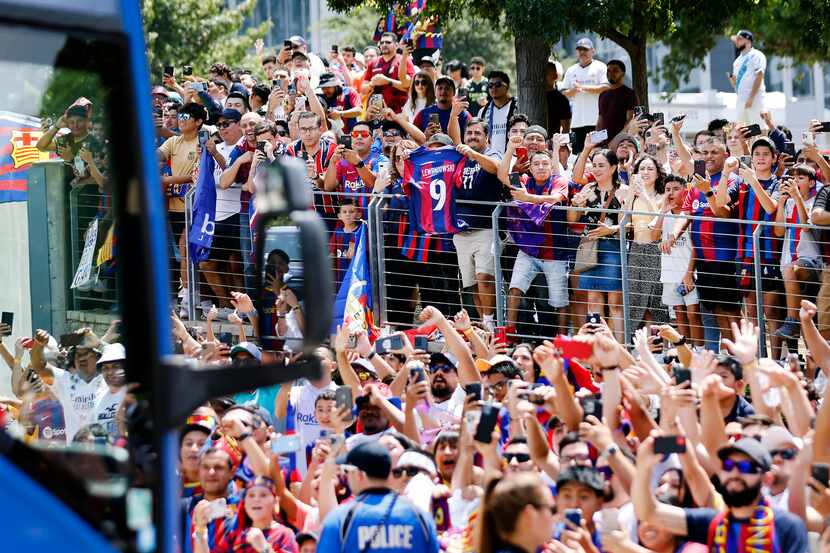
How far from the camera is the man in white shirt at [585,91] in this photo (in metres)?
16.1

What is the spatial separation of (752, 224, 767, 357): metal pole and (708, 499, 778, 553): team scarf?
4624 millimetres

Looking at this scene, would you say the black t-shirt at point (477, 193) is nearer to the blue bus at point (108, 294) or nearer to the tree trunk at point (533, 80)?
the tree trunk at point (533, 80)

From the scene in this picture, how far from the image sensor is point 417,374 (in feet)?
29.9

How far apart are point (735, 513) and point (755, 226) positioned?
500cm

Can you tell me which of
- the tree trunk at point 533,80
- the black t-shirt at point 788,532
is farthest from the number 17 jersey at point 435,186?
→ the black t-shirt at point 788,532

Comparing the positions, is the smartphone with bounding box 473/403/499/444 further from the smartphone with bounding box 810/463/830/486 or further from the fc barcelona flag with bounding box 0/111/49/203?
the fc barcelona flag with bounding box 0/111/49/203

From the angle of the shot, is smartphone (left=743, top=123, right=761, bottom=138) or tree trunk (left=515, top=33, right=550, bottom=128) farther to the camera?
tree trunk (left=515, top=33, right=550, bottom=128)

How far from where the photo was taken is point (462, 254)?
12.5 m

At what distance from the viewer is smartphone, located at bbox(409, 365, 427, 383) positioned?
907cm

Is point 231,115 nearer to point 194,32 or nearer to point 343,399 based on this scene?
point 343,399

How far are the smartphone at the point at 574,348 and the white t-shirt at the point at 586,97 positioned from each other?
728cm

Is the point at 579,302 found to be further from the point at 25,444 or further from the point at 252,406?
the point at 25,444

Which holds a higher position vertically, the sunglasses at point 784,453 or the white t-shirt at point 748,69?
the white t-shirt at point 748,69

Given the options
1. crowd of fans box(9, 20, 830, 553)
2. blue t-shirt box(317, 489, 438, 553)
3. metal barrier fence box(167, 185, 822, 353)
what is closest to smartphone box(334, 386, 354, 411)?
crowd of fans box(9, 20, 830, 553)
